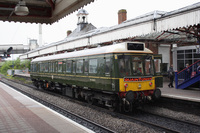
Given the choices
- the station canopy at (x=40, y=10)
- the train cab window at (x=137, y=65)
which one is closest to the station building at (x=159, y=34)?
the train cab window at (x=137, y=65)

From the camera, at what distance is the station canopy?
730 cm

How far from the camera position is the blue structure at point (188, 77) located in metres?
14.0

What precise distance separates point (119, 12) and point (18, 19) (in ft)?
75.8

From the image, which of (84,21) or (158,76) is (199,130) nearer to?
(158,76)

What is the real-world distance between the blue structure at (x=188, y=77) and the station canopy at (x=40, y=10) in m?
9.83

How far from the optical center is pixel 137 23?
12.9m

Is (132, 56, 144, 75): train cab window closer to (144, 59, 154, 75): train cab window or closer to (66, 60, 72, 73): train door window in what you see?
(144, 59, 154, 75): train cab window

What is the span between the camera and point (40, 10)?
8.27m

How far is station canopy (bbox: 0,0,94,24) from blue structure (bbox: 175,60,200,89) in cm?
983

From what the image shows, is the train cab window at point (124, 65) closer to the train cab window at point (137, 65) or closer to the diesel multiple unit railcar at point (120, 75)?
the diesel multiple unit railcar at point (120, 75)

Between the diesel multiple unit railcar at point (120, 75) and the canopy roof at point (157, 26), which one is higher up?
the canopy roof at point (157, 26)

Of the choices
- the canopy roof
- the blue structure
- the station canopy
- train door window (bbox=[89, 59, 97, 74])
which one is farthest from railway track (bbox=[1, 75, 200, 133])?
the blue structure

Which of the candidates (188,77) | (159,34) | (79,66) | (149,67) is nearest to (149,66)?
(149,67)

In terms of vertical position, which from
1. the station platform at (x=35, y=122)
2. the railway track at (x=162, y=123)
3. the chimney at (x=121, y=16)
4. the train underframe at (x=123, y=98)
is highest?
the chimney at (x=121, y=16)
